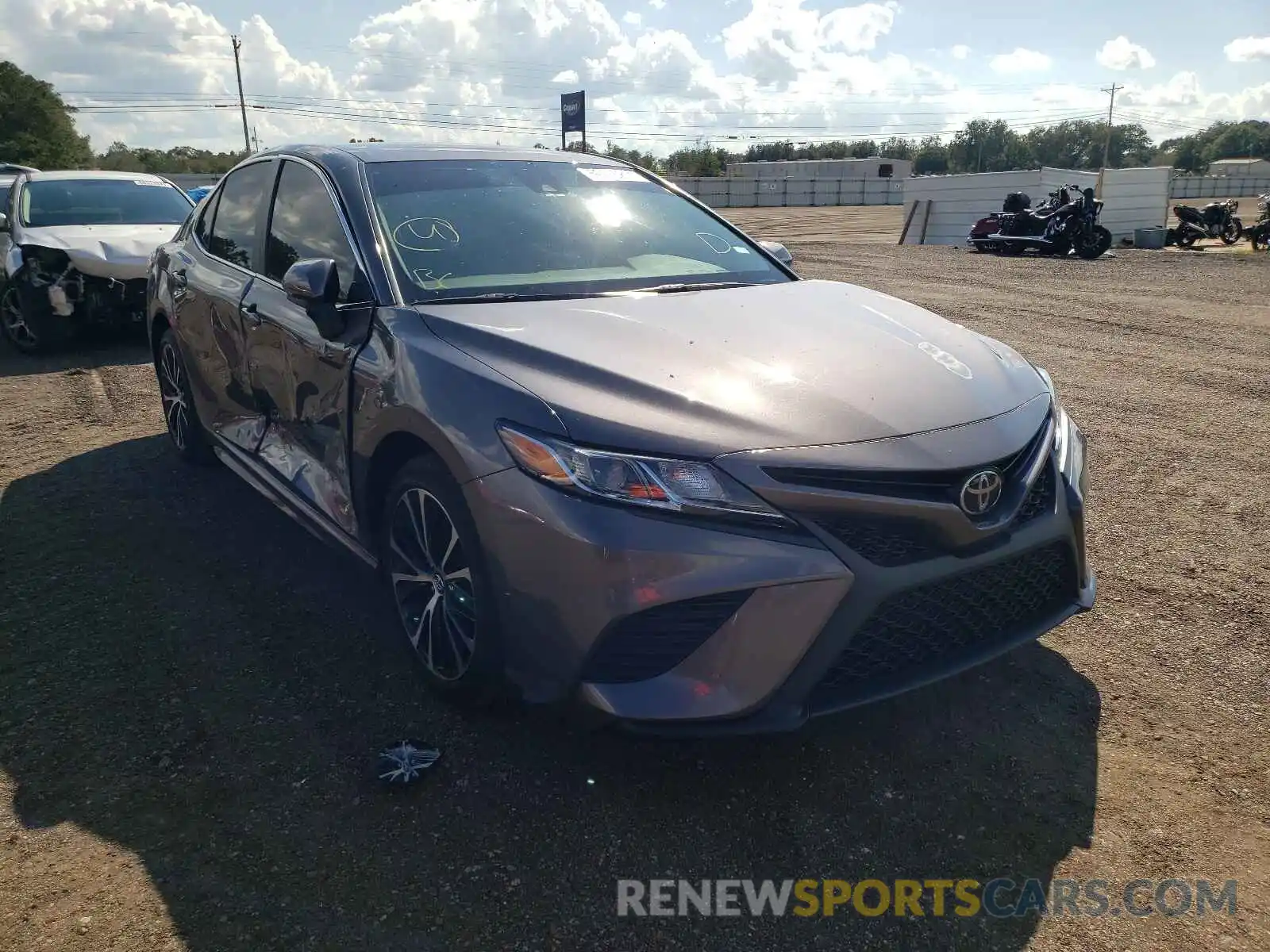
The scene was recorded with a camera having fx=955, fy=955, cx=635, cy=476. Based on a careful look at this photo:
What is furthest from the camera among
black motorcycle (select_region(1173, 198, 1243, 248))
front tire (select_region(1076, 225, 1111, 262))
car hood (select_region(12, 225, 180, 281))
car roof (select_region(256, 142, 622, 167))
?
black motorcycle (select_region(1173, 198, 1243, 248))

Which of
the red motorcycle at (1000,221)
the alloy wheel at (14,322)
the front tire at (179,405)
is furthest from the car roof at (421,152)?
the red motorcycle at (1000,221)

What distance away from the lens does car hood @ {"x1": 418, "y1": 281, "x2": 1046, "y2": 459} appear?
2336 mm

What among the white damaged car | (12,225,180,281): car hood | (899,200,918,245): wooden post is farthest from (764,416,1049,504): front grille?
(899,200,918,245): wooden post

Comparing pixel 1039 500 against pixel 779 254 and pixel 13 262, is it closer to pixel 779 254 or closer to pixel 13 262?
pixel 779 254

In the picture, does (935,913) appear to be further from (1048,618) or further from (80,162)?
(80,162)

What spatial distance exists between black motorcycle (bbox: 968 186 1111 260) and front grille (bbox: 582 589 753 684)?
18.8m

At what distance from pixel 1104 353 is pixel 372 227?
7026mm

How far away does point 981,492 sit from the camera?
2389 millimetres

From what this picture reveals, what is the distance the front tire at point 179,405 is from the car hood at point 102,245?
10.9 feet

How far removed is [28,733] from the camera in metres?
2.88

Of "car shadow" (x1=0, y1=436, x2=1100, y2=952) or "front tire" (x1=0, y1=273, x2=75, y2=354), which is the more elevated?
"front tire" (x1=0, y1=273, x2=75, y2=354)

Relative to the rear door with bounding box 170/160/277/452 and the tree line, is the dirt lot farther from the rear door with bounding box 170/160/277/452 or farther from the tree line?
the tree line

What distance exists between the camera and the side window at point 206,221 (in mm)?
4871

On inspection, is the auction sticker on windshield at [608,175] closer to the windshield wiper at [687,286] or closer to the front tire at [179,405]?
the windshield wiper at [687,286]
